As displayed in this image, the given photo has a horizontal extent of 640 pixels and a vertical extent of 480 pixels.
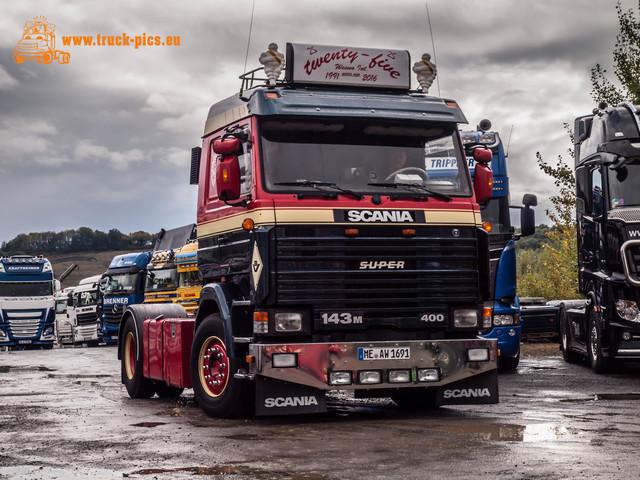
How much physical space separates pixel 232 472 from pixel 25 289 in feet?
114

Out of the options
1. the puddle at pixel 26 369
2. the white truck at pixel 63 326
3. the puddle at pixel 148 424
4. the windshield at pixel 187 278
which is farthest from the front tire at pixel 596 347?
the white truck at pixel 63 326

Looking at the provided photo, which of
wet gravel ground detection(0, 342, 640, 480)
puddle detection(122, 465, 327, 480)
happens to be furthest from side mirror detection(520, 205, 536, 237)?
puddle detection(122, 465, 327, 480)

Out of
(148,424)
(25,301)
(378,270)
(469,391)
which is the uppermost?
(25,301)

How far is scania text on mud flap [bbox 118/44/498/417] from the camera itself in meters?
9.76

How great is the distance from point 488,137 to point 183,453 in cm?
1107

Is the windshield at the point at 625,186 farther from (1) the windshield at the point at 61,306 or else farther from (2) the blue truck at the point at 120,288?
(1) the windshield at the point at 61,306

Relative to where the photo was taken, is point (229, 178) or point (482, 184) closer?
point (229, 178)

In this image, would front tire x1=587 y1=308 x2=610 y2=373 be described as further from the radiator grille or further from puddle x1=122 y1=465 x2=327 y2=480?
puddle x1=122 y1=465 x2=327 y2=480

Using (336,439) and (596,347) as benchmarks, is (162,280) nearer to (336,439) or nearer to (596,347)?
(596,347)

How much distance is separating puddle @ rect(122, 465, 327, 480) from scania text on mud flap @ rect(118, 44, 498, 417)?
7.79 ft

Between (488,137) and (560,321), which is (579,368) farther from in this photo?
(488,137)

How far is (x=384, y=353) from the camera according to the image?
9.88 m

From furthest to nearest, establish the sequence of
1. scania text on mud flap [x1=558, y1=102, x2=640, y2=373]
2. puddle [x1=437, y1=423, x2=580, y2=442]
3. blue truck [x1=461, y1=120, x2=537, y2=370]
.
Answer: blue truck [x1=461, y1=120, x2=537, y2=370], scania text on mud flap [x1=558, y1=102, x2=640, y2=373], puddle [x1=437, y1=423, x2=580, y2=442]

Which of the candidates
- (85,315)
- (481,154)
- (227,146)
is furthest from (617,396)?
(85,315)
